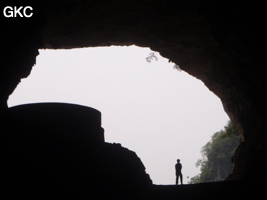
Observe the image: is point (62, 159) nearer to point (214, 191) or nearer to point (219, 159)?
point (214, 191)

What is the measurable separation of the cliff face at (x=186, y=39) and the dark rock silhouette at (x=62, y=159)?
322 cm

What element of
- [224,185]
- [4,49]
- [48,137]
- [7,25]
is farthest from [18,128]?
[224,185]

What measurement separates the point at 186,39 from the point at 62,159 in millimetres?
10087

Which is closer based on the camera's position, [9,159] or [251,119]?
[9,159]

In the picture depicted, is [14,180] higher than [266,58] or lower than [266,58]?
lower

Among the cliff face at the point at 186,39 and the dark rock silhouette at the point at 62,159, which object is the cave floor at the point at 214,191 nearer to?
the dark rock silhouette at the point at 62,159

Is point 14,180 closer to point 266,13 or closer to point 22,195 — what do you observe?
point 22,195

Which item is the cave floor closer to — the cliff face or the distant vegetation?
the cliff face

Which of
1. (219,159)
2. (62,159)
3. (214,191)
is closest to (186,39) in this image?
(214,191)

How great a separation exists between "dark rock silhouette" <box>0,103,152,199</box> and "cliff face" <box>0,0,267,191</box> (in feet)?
10.6

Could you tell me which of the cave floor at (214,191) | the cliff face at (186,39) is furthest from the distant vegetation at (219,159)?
the cave floor at (214,191)

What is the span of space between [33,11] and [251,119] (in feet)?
31.5

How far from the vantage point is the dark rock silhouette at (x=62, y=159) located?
576cm

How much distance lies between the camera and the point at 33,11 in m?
10.5
